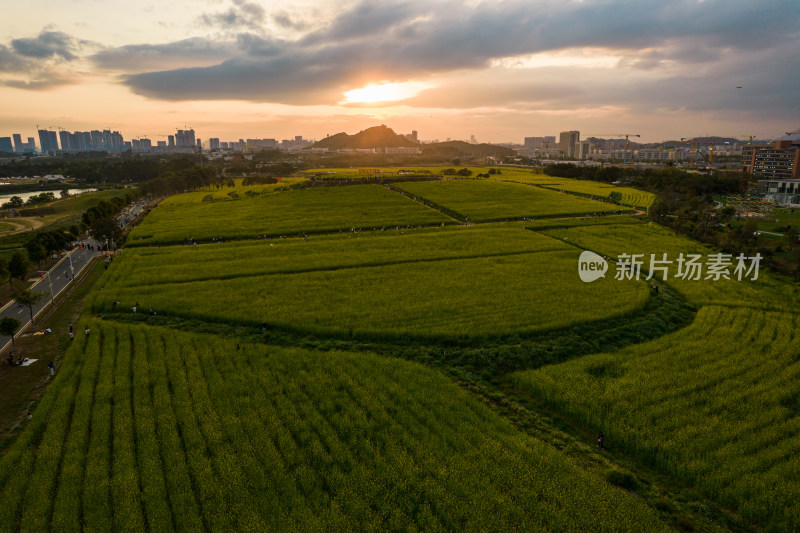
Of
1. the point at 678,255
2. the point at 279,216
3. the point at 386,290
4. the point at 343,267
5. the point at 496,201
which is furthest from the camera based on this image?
the point at 496,201

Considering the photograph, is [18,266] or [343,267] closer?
[18,266]

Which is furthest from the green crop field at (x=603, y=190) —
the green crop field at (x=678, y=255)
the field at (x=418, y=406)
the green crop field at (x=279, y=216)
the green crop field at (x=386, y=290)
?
the field at (x=418, y=406)

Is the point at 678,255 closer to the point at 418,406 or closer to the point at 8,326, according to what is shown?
the point at 418,406

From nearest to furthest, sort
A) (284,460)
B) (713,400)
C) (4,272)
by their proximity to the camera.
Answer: (284,460)
(713,400)
(4,272)

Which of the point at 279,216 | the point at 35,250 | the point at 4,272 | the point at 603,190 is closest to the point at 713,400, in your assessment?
the point at 4,272

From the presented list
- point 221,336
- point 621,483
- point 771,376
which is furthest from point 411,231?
point 621,483

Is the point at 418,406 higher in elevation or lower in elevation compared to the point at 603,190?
lower

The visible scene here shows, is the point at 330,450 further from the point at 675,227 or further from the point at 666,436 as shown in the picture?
the point at 675,227
